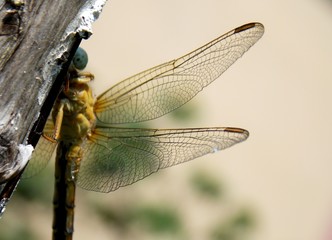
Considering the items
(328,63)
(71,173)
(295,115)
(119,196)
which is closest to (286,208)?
(295,115)

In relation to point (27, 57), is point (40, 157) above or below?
below

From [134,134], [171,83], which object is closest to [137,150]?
[134,134]

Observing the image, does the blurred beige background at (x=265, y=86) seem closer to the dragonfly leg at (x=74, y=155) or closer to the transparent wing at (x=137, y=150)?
the transparent wing at (x=137, y=150)

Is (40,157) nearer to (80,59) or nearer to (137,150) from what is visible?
(137,150)

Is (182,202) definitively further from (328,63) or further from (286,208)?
(328,63)

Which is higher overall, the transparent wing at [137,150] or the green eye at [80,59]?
the green eye at [80,59]

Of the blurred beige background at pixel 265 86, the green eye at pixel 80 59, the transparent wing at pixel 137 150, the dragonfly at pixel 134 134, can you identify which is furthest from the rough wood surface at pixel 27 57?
Answer: the blurred beige background at pixel 265 86

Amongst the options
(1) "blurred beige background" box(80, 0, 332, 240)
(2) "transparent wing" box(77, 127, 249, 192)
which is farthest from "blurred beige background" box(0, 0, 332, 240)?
(2) "transparent wing" box(77, 127, 249, 192)
